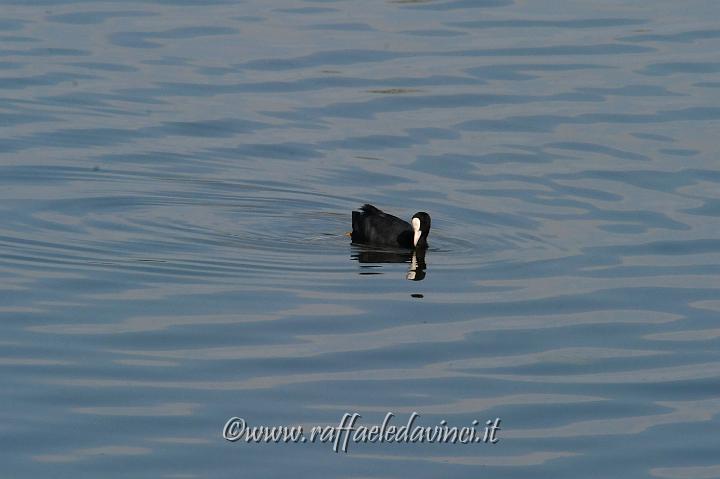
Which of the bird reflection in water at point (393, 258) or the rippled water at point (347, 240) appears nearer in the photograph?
the rippled water at point (347, 240)

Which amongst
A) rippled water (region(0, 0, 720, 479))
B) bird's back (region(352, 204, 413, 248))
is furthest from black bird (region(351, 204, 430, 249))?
rippled water (region(0, 0, 720, 479))

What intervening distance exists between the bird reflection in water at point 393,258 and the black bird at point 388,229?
82mm

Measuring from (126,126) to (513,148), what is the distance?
5010 millimetres

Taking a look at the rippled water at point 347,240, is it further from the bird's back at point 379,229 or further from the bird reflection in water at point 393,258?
the bird's back at point 379,229

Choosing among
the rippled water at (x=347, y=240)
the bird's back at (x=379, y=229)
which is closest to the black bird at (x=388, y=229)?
the bird's back at (x=379, y=229)

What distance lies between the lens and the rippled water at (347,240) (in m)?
10.4

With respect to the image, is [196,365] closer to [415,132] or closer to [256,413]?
[256,413]

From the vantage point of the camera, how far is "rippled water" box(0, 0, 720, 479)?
34.2 feet

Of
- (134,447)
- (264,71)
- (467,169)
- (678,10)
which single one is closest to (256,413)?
(134,447)

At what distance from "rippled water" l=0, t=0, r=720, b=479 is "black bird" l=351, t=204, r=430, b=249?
0.26m

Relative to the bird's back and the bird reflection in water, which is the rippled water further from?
the bird's back

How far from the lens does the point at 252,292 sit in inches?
535

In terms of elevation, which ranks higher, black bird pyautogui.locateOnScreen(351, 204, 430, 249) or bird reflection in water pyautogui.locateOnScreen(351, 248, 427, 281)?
black bird pyautogui.locateOnScreen(351, 204, 430, 249)

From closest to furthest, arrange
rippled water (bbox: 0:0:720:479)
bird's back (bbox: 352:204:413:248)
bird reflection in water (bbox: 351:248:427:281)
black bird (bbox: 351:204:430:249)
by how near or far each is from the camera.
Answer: rippled water (bbox: 0:0:720:479)
bird reflection in water (bbox: 351:248:427:281)
black bird (bbox: 351:204:430:249)
bird's back (bbox: 352:204:413:248)
